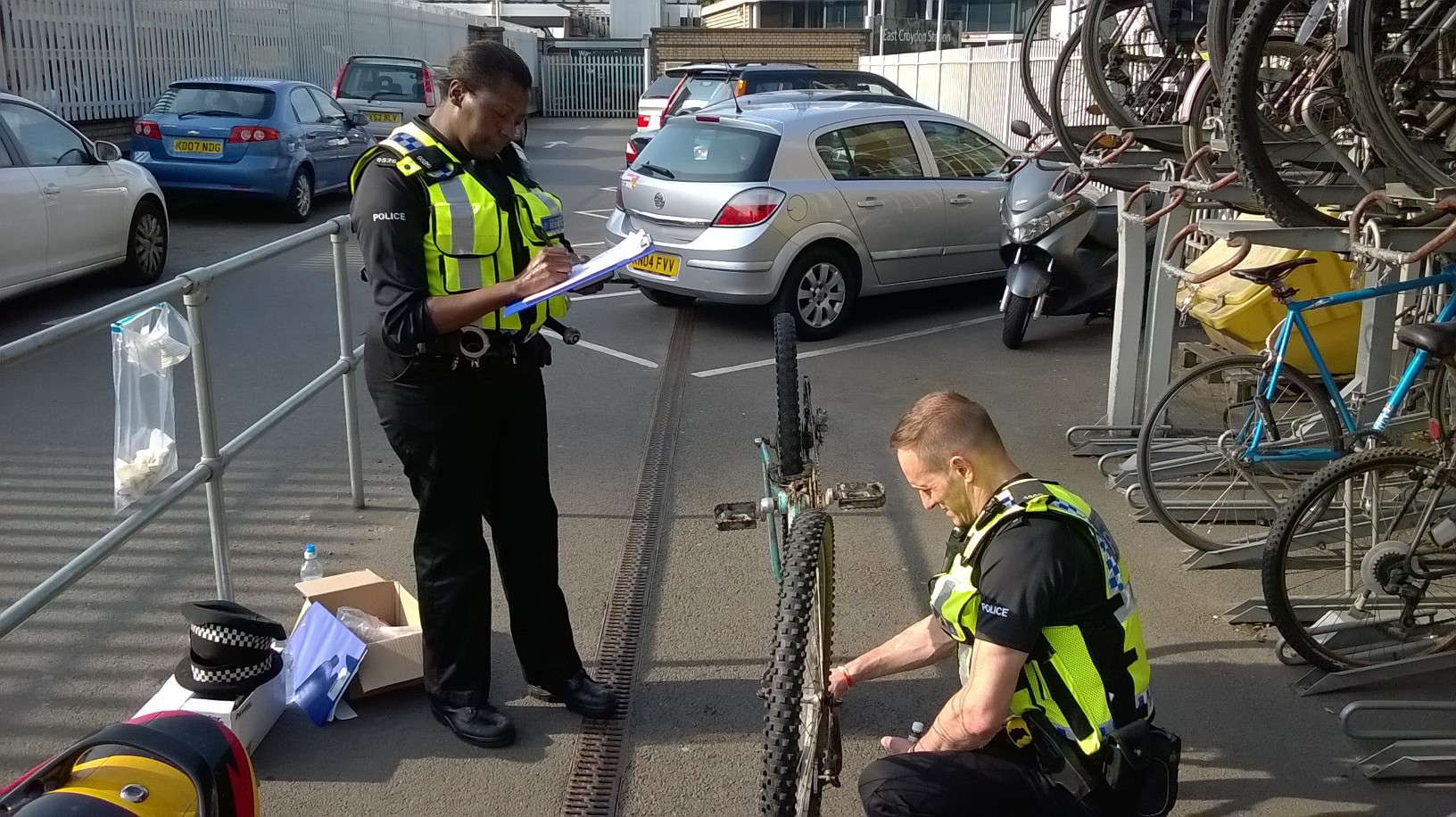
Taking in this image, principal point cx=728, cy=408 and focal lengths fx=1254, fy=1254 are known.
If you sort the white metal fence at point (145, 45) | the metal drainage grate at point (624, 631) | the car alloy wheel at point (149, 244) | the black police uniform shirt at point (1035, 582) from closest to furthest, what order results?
the black police uniform shirt at point (1035, 582)
the metal drainage grate at point (624, 631)
the car alloy wheel at point (149, 244)
the white metal fence at point (145, 45)

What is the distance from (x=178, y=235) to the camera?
1307 centimetres

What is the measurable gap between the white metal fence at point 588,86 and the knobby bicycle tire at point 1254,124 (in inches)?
1407

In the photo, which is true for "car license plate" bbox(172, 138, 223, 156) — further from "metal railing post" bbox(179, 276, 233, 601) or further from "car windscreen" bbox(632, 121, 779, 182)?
"metal railing post" bbox(179, 276, 233, 601)

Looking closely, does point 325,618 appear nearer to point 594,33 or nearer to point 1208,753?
point 1208,753

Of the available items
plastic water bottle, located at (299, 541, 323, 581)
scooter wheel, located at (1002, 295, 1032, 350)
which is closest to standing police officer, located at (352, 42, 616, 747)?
plastic water bottle, located at (299, 541, 323, 581)

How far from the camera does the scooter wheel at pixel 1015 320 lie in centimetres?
864

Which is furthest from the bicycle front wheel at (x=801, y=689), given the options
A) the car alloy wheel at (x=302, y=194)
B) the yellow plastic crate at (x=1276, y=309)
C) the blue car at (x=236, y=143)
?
the car alloy wheel at (x=302, y=194)

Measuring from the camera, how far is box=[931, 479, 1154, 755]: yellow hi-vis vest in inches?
101

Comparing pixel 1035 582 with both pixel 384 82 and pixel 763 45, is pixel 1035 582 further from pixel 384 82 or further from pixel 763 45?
pixel 763 45

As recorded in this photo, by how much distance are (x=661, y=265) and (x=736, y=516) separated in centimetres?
558

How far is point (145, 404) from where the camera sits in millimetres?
3689

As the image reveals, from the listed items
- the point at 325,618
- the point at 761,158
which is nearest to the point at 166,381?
the point at 325,618

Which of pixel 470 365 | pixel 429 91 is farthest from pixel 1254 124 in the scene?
pixel 429 91

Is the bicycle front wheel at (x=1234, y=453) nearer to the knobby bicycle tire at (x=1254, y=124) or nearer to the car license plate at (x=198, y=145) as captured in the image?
the knobby bicycle tire at (x=1254, y=124)
